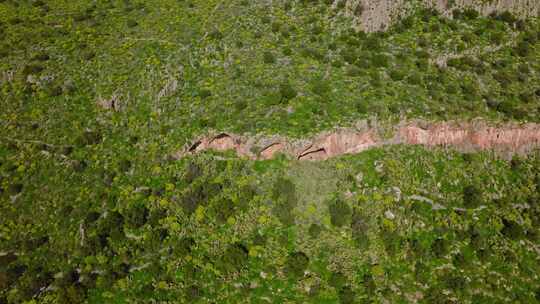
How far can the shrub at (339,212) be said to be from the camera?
136 feet

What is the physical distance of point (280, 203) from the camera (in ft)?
141

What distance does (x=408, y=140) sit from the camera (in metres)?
Answer: 46.7

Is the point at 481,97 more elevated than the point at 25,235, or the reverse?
the point at 481,97

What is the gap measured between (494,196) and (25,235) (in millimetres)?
49210

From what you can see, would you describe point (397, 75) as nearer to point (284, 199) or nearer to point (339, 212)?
point (339, 212)

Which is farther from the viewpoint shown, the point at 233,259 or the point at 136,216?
the point at 136,216

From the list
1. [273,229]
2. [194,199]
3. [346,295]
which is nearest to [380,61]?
[273,229]

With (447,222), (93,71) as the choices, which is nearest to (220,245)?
(447,222)

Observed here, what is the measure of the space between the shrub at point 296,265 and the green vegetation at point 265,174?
0.61 ft

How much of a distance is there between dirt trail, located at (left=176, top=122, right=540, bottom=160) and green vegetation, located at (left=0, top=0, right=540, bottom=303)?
1120 mm

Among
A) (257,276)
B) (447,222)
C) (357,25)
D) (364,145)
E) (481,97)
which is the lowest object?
(257,276)

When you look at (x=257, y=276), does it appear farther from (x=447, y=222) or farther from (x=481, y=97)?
(x=481, y=97)

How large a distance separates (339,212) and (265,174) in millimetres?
9003

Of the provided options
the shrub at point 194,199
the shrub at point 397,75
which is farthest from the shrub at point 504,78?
the shrub at point 194,199
